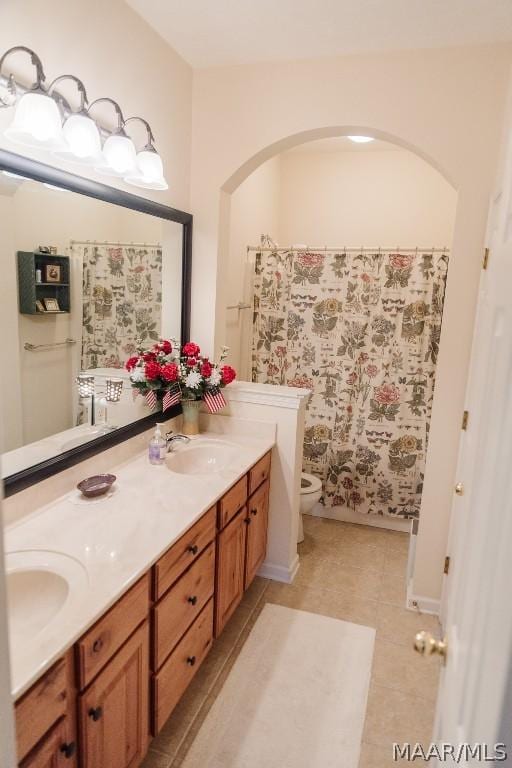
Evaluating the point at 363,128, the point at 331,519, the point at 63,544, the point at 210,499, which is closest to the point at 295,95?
the point at 363,128

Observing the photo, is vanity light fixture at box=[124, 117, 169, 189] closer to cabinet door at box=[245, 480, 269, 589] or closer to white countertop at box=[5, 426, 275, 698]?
white countertop at box=[5, 426, 275, 698]

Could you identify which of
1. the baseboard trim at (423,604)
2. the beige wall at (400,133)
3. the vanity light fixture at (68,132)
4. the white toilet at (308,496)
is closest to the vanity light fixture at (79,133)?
the vanity light fixture at (68,132)

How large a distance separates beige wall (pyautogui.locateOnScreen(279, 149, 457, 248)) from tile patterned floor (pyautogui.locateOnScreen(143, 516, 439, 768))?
2.32 meters

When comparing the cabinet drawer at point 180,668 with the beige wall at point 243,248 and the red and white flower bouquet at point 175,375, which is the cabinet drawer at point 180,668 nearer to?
the red and white flower bouquet at point 175,375

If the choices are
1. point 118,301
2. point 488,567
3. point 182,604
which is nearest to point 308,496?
point 182,604

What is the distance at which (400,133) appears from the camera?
231cm

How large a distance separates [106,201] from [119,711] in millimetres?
1755

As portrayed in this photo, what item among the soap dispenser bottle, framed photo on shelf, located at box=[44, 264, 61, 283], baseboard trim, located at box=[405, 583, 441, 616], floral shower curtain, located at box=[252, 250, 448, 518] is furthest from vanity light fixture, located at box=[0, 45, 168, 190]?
baseboard trim, located at box=[405, 583, 441, 616]

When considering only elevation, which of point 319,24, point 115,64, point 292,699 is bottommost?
point 292,699

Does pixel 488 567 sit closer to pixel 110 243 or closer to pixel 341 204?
pixel 110 243

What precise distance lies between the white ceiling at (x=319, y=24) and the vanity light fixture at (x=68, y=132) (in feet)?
1.84

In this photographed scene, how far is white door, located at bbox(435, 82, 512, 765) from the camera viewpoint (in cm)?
60

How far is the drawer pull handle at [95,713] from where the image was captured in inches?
47.0

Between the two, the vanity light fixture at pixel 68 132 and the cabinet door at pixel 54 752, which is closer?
the cabinet door at pixel 54 752
